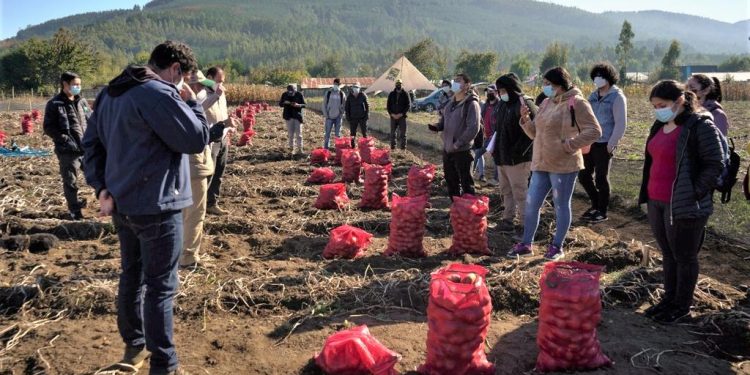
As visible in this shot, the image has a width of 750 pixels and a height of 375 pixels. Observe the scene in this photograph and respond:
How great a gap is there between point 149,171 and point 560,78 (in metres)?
3.49

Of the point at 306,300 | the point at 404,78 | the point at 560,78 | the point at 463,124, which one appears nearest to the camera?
the point at 306,300

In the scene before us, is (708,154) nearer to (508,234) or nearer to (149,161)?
(508,234)

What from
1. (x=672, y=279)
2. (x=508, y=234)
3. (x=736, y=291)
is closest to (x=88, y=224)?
(x=508, y=234)

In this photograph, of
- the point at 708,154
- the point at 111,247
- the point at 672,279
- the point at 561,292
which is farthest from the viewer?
the point at 111,247

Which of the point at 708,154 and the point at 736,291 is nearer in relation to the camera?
the point at 708,154

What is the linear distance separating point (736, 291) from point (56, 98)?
6.88m

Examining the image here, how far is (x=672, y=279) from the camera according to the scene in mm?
3877

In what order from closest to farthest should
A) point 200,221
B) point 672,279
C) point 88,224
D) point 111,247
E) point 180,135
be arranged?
point 180,135 → point 672,279 → point 200,221 → point 111,247 → point 88,224

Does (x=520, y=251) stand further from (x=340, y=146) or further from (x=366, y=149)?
(x=340, y=146)

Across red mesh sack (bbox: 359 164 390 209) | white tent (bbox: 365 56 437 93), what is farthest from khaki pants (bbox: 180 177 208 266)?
white tent (bbox: 365 56 437 93)

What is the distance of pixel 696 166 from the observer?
11.6ft

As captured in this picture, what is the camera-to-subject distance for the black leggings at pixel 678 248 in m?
3.60

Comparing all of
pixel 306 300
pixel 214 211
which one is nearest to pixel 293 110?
pixel 214 211

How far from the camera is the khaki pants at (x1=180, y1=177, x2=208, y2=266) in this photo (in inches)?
184
